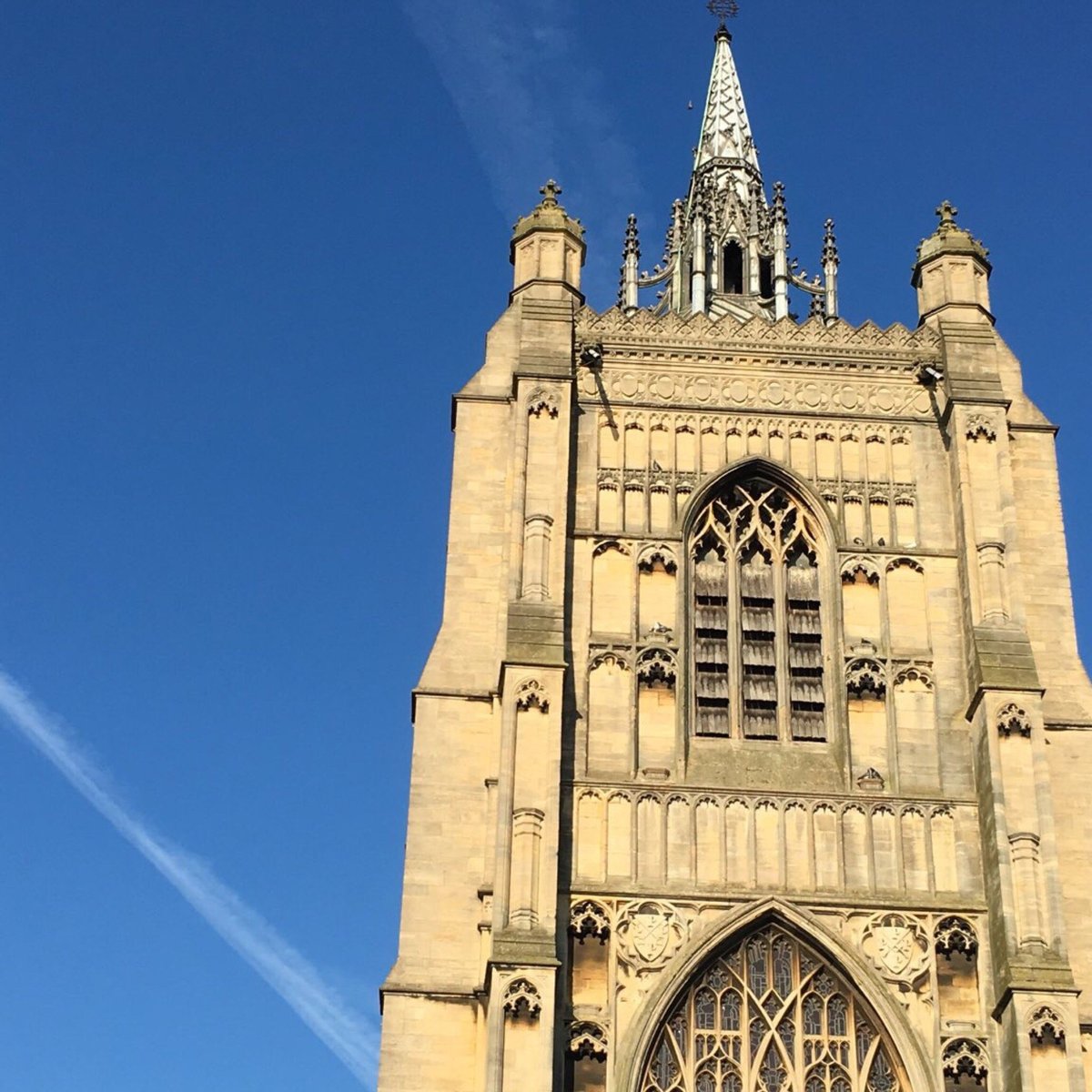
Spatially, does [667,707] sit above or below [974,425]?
below

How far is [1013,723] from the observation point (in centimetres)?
2567

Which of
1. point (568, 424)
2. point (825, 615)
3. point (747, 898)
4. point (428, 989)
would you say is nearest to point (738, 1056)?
point (747, 898)

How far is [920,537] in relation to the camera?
28297mm

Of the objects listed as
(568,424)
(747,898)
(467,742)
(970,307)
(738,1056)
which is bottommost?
(738,1056)

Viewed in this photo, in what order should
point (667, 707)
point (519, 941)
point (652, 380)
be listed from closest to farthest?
point (519, 941), point (667, 707), point (652, 380)

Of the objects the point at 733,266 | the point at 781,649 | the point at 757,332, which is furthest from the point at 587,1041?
the point at 733,266

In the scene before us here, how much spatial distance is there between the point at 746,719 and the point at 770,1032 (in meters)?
4.17

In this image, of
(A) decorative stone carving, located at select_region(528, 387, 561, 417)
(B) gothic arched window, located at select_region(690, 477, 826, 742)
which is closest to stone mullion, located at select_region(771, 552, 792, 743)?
(B) gothic arched window, located at select_region(690, 477, 826, 742)

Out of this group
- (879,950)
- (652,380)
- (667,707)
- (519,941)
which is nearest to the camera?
(519,941)

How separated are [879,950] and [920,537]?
5866 mm

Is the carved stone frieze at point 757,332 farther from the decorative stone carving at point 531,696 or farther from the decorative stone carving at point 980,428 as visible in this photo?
the decorative stone carving at point 531,696

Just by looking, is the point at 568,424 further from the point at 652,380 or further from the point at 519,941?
the point at 519,941

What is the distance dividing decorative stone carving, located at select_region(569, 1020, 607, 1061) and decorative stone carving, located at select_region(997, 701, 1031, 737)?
5.92 meters

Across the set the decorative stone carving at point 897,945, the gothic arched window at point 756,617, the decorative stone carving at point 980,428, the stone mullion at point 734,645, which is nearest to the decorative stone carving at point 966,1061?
→ the decorative stone carving at point 897,945
